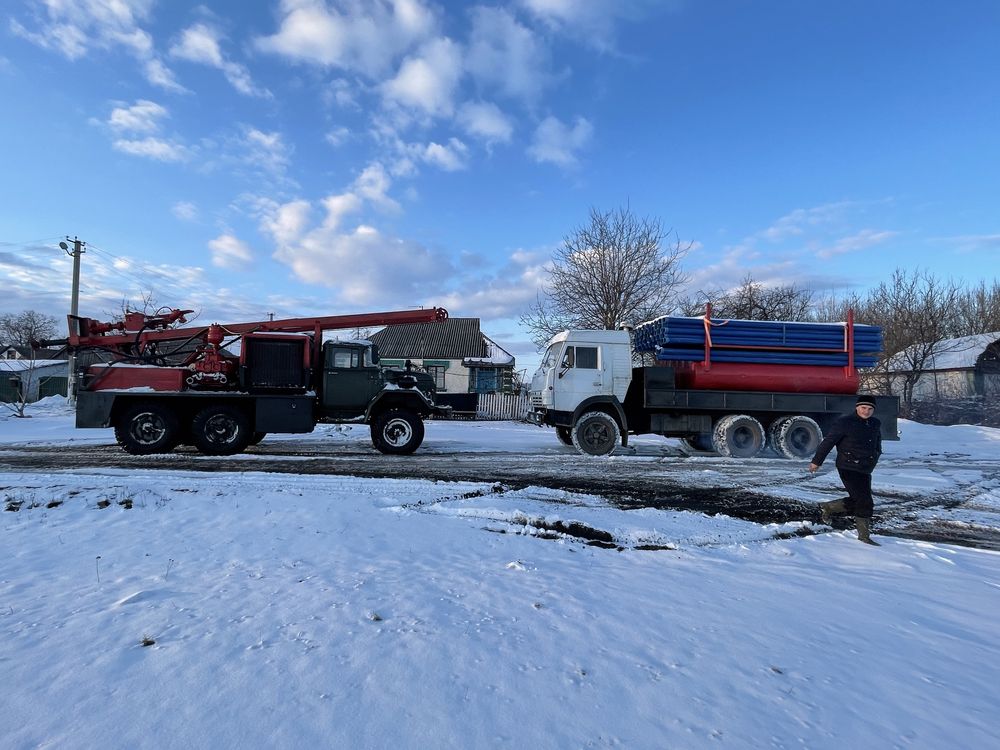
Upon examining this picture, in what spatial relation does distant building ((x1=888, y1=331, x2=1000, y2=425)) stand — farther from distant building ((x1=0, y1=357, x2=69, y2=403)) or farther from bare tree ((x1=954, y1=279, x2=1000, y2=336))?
distant building ((x1=0, y1=357, x2=69, y2=403))

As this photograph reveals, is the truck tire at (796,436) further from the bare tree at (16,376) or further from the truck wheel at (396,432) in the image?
the bare tree at (16,376)

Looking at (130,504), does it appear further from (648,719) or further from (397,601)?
(648,719)

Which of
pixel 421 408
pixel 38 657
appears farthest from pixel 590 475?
pixel 38 657

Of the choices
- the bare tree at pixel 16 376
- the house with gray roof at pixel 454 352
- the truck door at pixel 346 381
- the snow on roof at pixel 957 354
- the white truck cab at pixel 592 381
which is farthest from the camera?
the house with gray roof at pixel 454 352

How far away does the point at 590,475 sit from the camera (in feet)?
30.4

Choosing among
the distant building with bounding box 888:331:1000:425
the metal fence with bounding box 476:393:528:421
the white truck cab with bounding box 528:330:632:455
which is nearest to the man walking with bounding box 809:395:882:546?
the white truck cab with bounding box 528:330:632:455

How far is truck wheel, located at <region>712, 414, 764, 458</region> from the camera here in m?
12.2

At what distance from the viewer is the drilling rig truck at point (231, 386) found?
11.0m

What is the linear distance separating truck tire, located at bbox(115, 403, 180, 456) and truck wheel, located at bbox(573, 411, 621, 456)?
8.72 m

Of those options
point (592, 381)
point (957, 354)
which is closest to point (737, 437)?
point (592, 381)

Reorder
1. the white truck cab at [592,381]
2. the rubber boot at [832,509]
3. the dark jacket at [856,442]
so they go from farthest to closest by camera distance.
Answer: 1. the white truck cab at [592,381]
2. the rubber boot at [832,509]
3. the dark jacket at [856,442]

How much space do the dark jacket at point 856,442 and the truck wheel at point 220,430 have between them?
34.7 feet

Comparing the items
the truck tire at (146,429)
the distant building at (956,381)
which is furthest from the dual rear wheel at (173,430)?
the distant building at (956,381)

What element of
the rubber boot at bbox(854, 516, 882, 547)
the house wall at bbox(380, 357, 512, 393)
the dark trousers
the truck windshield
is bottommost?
the rubber boot at bbox(854, 516, 882, 547)
